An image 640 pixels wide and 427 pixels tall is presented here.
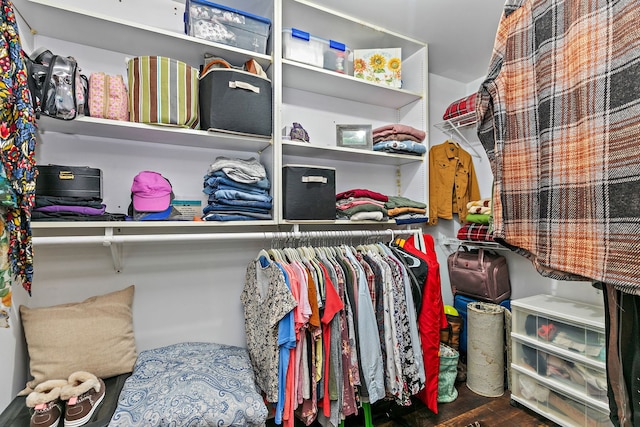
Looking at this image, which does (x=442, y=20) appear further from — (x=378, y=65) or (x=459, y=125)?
(x=459, y=125)

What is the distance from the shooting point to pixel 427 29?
2053 millimetres

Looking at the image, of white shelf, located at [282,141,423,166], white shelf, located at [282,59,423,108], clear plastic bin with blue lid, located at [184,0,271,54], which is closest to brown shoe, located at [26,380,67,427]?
white shelf, located at [282,141,423,166]

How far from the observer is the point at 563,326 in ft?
6.09

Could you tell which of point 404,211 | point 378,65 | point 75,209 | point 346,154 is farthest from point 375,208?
point 75,209

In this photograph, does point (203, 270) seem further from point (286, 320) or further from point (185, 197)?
point (286, 320)

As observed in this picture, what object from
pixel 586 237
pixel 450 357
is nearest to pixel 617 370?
pixel 586 237

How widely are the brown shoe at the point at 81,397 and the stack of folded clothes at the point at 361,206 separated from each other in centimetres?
139

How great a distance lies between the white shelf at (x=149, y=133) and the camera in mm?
1394

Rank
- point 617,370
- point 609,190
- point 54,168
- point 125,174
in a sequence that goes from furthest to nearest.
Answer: point 125,174, point 54,168, point 617,370, point 609,190

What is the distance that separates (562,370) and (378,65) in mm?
2150

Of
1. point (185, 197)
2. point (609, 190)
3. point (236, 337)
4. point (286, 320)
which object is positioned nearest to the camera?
point (609, 190)

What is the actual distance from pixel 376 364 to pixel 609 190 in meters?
1.36

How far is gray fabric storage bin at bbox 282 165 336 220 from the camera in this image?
1.67m

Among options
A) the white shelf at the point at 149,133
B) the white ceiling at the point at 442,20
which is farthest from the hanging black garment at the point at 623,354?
the white ceiling at the point at 442,20
